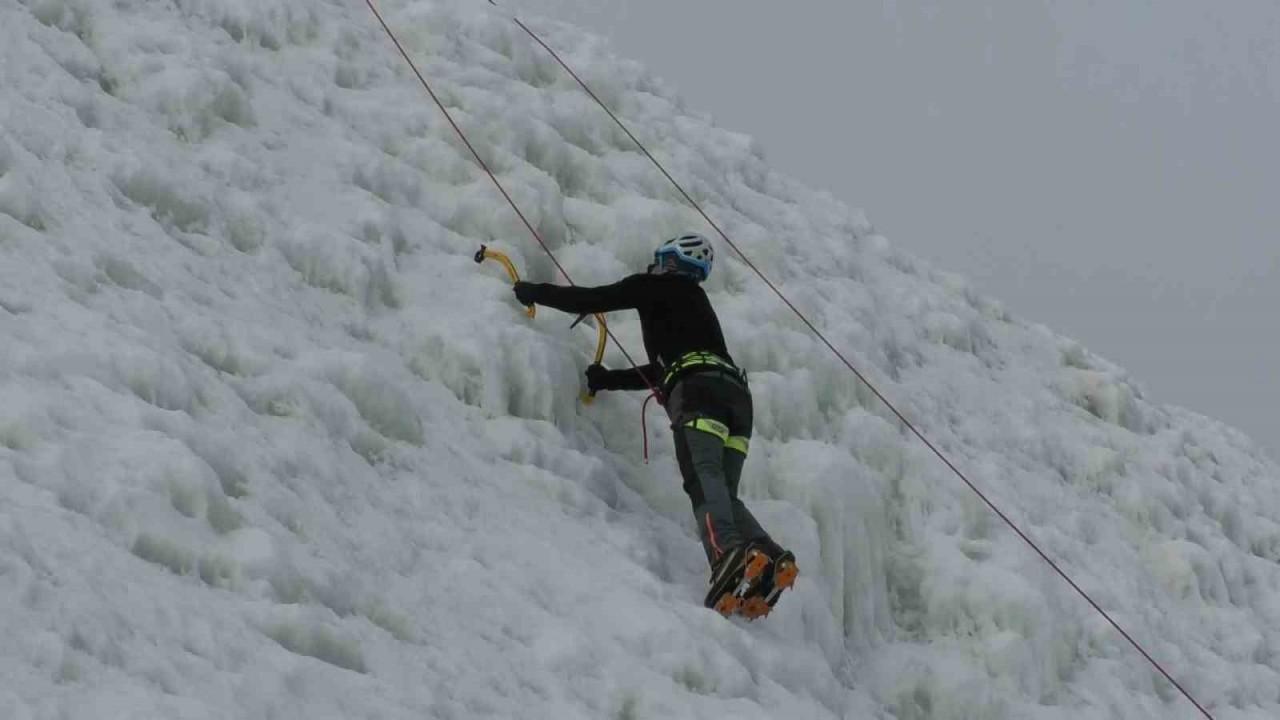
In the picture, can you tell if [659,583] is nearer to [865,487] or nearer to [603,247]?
[865,487]

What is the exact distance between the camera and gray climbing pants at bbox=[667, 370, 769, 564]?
5.71 metres

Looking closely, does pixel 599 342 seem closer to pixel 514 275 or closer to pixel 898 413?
pixel 514 275

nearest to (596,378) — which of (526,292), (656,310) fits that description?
(656,310)

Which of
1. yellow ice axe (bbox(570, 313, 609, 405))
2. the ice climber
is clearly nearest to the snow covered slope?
yellow ice axe (bbox(570, 313, 609, 405))

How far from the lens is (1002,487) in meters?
8.23

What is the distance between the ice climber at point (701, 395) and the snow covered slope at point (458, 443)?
0.20 m

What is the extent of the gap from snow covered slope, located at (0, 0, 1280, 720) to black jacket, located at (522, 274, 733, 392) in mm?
245

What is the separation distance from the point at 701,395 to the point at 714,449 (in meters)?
0.29

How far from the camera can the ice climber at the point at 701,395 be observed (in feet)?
18.2

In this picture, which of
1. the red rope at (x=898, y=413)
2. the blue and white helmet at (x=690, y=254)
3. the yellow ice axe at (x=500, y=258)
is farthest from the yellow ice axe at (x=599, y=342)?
the red rope at (x=898, y=413)

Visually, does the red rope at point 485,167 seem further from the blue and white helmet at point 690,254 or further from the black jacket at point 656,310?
the blue and white helmet at point 690,254

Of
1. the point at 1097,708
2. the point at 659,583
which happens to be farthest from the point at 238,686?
the point at 1097,708

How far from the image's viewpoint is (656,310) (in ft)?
21.7

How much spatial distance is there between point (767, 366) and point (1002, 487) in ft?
5.90
